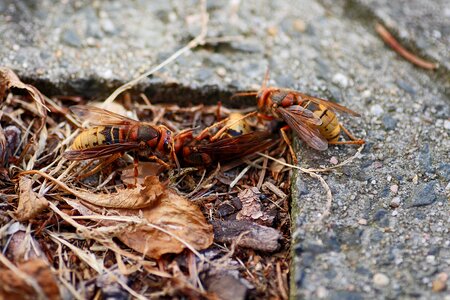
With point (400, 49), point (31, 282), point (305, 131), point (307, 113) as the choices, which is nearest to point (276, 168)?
point (305, 131)

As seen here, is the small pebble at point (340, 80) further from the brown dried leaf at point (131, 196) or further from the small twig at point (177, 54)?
the brown dried leaf at point (131, 196)

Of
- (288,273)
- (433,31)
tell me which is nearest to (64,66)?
(288,273)

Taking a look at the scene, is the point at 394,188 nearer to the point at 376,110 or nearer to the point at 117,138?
the point at 376,110

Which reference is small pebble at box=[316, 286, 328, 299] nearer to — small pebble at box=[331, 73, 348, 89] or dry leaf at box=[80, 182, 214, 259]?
dry leaf at box=[80, 182, 214, 259]

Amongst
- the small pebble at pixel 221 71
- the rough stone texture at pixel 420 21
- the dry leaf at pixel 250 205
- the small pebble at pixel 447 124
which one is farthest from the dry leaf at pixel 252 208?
the rough stone texture at pixel 420 21

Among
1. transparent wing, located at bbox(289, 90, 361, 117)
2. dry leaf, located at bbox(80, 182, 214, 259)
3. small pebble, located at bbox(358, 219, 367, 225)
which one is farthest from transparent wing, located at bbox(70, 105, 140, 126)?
small pebble, located at bbox(358, 219, 367, 225)

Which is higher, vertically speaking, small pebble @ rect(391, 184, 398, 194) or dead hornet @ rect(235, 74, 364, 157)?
dead hornet @ rect(235, 74, 364, 157)

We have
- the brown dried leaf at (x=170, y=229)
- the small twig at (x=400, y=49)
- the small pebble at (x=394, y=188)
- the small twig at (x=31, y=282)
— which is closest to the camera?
the small twig at (x=31, y=282)

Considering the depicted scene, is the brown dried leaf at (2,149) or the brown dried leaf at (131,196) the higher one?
the brown dried leaf at (2,149)
